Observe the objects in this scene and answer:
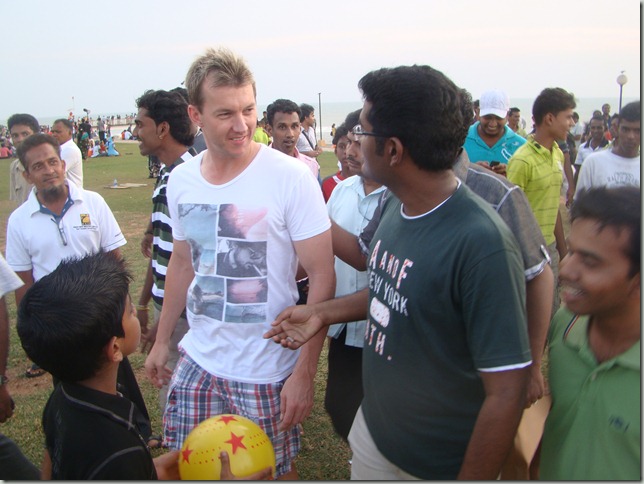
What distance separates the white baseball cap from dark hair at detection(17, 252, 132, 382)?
495 centimetres

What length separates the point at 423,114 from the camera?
1.84 metres

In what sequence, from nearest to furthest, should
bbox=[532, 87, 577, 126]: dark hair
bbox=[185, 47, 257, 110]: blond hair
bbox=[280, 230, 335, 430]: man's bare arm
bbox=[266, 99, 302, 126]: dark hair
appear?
bbox=[280, 230, 335, 430]: man's bare arm → bbox=[185, 47, 257, 110]: blond hair → bbox=[532, 87, 577, 126]: dark hair → bbox=[266, 99, 302, 126]: dark hair

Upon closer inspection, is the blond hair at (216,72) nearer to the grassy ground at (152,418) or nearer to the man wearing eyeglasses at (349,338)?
the man wearing eyeglasses at (349,338)

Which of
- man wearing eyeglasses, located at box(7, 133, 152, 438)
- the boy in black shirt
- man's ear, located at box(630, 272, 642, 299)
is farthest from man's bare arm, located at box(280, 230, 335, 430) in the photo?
man wearing eyeglasses, located at box(7, 133, 152, 438)

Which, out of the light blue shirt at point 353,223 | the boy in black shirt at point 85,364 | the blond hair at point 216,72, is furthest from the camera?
the light blue shirt at point 353,223

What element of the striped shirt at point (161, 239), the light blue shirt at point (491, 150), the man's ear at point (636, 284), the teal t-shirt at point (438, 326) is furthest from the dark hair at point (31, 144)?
the man's ear at point (636, 284)

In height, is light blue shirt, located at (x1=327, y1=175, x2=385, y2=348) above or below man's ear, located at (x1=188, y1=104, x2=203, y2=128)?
below

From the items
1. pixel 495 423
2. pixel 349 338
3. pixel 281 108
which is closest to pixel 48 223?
pixel 349 338

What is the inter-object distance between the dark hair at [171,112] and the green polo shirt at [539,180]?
266 centimetres

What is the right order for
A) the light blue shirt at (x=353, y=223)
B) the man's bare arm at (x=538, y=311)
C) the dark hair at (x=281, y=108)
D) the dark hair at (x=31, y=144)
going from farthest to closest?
1. the dark hair at (x=281, y=108)
2. the dark hair at (x=31, y=144)
3. the light blue shirt at (x=353, y=223)
4. the man's bare arm at (x=538, y=311)

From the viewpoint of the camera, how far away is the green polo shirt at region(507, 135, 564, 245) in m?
4.91

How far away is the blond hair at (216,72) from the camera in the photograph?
106 inches

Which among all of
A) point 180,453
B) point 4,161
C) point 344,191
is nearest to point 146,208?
point 344,191

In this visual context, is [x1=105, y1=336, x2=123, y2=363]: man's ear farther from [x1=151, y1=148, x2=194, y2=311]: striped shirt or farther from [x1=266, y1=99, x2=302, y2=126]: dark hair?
[x1=266, y1=99, x2=302, y2=126]: dark hair
